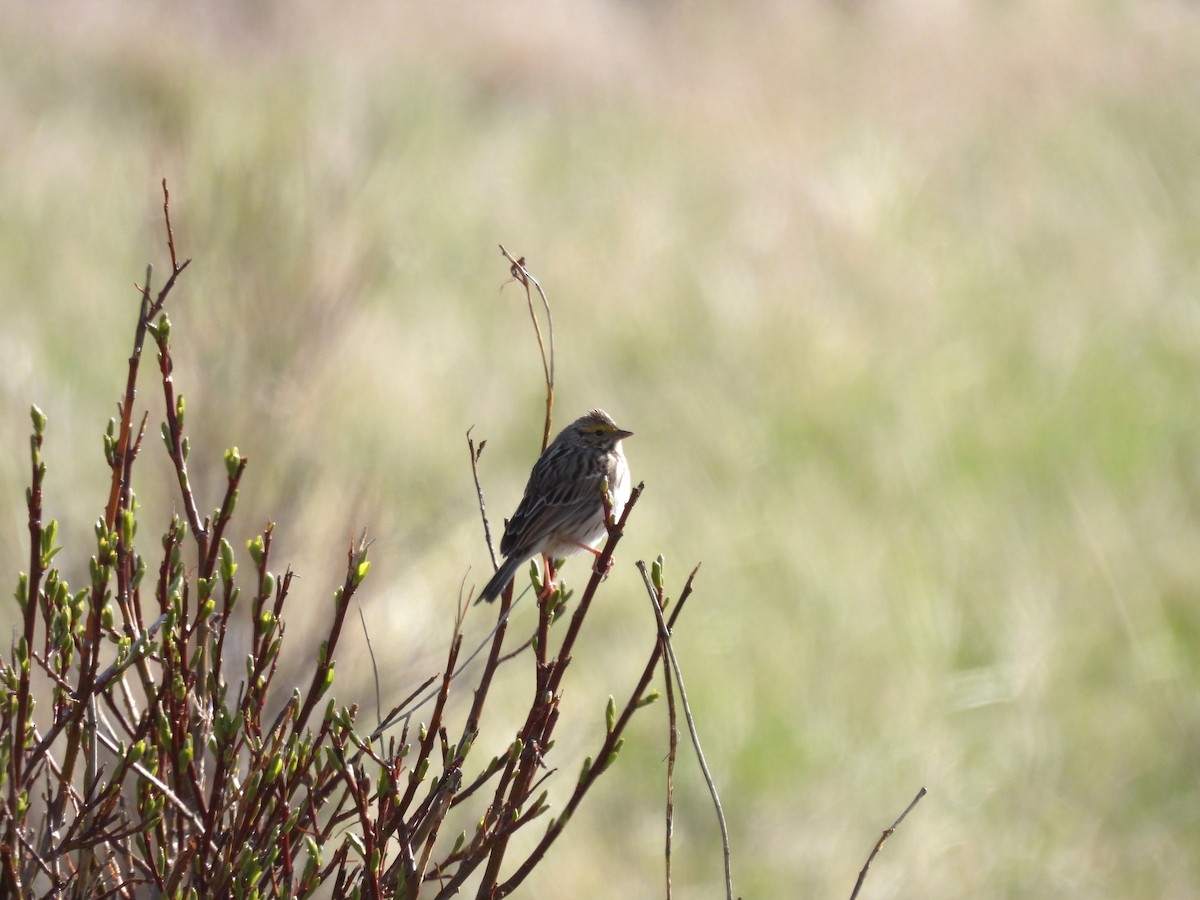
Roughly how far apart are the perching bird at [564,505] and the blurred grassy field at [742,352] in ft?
2.41

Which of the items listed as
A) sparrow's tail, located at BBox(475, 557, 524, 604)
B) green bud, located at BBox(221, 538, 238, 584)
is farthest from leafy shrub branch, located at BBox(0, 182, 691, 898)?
sparrow's tail, located at BBox(475, 557, 524, 604)

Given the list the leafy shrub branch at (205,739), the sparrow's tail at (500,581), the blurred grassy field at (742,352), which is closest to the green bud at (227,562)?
the leafy shrub branch at (205,739)

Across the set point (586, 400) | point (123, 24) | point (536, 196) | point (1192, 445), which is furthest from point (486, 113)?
point (1192, 445)

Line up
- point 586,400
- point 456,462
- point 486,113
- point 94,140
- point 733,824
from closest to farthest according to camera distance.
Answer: point 733,824 → point 456,462 → point 586,400 → point 94,140 → point 486,113

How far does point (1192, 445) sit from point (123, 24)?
11.1 meters

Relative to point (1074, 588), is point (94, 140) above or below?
above

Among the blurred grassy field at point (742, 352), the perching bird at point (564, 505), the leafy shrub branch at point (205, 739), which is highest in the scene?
the blurred grassy field at point (742, 352)

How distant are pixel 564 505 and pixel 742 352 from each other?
22.1 feet

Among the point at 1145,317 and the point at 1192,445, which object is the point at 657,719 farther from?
the point at 1145,317

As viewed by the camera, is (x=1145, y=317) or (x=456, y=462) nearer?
(x=456, y=462)

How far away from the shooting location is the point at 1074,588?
9555 millimetres

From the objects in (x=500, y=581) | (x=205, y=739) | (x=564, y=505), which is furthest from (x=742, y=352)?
(x=205, y=739)

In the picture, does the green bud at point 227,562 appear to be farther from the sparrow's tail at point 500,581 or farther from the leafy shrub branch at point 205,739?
the sparrow's tail at point 500,581

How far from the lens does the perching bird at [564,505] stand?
4.83 meters
